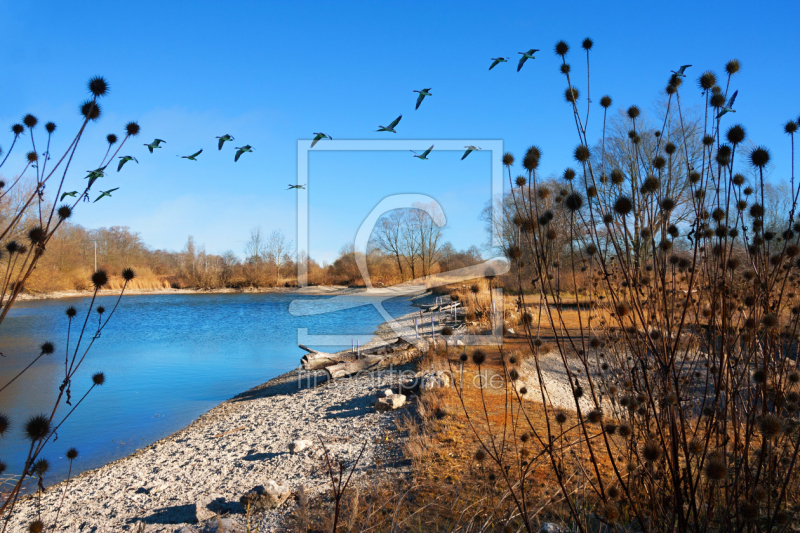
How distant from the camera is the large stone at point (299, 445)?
565cm

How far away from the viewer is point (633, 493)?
2.81 meters

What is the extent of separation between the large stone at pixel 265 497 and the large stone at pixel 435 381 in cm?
339

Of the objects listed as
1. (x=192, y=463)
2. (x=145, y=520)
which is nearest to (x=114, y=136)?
(x=145, y=520)

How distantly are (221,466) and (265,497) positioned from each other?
1740mm

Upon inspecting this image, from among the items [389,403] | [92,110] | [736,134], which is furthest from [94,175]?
[389,403]

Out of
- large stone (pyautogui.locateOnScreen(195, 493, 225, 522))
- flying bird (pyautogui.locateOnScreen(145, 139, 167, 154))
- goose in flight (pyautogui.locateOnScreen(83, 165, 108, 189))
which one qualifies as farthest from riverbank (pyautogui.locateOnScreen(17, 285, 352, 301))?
goose in flight (pyautogui.locateOnScreen(83, 165, 108, 189))

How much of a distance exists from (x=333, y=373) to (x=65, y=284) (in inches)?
1505

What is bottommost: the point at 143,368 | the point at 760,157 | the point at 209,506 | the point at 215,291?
the point at 143,368

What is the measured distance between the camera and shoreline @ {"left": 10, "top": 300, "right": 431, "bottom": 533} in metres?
4.43

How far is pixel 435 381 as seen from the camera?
754 cm

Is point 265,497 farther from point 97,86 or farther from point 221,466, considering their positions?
point 97,86

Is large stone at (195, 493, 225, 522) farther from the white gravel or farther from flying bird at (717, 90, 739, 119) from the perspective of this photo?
flying bird at (717, 90, 739, 119)

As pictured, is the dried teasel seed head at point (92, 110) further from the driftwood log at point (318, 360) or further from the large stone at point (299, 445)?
the driftwood log at point (318, 360)

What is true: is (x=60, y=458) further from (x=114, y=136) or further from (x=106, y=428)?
(x=114, y=136)
